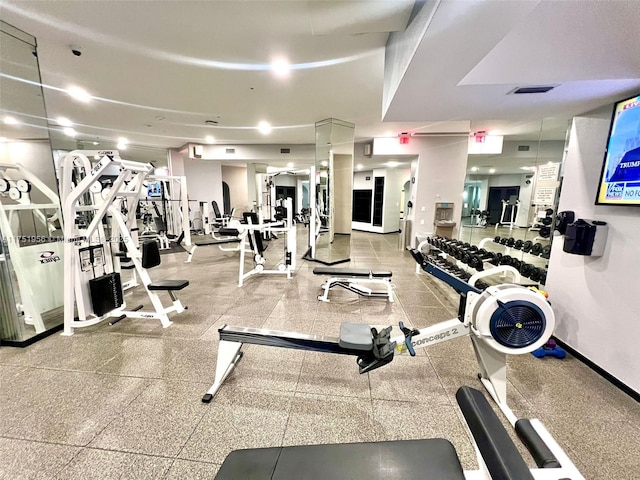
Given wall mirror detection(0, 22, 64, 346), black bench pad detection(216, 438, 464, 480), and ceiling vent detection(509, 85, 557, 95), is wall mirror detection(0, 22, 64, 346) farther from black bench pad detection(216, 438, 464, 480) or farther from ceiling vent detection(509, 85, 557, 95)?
ceiling vent detection(509, 85, 557, 95)

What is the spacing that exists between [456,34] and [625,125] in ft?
5.29

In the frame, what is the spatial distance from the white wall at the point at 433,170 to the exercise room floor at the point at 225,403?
453cm

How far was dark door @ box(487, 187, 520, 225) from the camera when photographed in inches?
251

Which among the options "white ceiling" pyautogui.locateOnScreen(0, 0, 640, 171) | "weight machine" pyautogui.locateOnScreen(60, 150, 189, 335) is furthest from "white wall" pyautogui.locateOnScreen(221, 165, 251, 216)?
"weight machine" pyautogui.locateOnScreen(60, 150, 189, 335)

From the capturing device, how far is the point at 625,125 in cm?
194

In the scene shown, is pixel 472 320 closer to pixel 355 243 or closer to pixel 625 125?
pixel 625 125

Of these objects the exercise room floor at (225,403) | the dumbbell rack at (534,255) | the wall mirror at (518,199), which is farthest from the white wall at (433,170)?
the exercise room floor at (225,403)

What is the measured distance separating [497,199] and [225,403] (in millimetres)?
7811

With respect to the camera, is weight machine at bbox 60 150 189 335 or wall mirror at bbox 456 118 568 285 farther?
wall mirror at bbox 456 118 568 285

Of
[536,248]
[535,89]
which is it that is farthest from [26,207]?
[536,248]

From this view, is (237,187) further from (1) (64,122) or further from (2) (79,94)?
(2) (79,94)

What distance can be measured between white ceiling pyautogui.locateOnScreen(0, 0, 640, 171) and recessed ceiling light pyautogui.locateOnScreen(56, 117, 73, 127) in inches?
38.5

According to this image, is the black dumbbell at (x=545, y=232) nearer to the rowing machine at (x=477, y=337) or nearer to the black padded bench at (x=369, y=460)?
the rowing machine at (x=477, y=337)

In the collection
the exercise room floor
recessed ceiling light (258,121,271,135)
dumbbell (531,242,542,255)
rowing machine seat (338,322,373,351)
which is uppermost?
recessed ceiling light (258,121,271,135)
